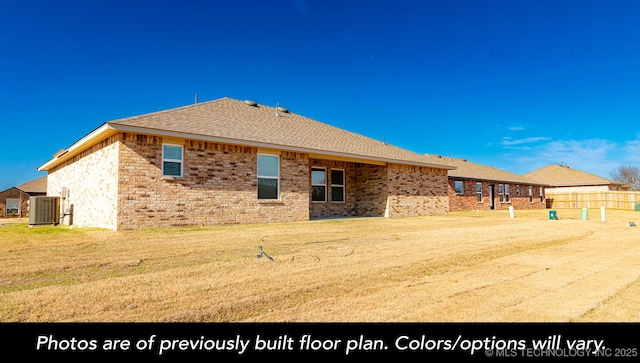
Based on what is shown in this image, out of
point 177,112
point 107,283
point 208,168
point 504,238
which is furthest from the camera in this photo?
point 177,112

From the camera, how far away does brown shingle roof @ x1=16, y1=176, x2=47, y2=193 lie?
37.6 m

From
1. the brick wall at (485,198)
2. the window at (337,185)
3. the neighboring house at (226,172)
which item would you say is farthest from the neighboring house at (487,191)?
the window at (337,185)

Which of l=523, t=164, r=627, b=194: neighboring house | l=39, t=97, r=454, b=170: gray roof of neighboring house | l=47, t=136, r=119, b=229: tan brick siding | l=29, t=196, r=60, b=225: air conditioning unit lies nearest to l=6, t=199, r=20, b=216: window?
l=39, t=97, r=454, b=170: gray roof of neighboring house

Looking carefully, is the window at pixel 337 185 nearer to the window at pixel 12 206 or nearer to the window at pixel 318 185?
the window at pixel 318 185

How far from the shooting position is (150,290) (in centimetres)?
439

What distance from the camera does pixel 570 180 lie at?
144ft

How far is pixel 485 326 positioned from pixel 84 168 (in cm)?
1467

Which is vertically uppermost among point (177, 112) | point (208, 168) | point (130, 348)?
point (177, 112)

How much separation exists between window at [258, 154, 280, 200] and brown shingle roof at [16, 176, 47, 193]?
35057mm

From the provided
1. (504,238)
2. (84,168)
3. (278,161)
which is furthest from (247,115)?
(504,238)

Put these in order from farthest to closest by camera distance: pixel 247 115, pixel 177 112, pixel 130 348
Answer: pixel 247 115 → pixel 177 112 → pixel 130 348

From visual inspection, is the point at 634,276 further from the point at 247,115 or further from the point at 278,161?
the point at 247,115

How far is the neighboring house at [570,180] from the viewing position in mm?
43000

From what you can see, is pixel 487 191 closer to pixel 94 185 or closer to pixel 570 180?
pixel 570 180
